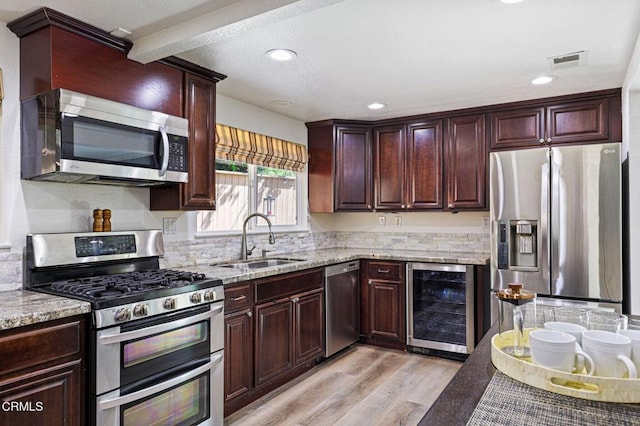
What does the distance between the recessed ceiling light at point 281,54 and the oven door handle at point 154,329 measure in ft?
5.17

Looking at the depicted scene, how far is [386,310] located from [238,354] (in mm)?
1748

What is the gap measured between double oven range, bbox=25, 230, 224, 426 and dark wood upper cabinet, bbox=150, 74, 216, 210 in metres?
0.30

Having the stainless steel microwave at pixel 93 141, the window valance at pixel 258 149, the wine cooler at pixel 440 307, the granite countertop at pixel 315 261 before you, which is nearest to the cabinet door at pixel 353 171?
the window valance at pixel 258 149

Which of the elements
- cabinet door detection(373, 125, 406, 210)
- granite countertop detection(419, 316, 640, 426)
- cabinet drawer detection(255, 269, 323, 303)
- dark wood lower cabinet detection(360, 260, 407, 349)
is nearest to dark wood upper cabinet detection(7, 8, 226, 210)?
cabinet drawer detection(255, 269, 323, 303)

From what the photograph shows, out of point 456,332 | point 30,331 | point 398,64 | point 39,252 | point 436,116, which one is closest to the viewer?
point 30,331

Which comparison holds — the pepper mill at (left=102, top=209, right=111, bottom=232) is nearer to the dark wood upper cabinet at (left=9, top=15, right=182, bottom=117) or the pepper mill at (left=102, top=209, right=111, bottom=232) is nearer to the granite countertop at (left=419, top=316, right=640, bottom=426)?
the dark wood upper cabinet at (left=9, top=15, right=182, bottom=117)

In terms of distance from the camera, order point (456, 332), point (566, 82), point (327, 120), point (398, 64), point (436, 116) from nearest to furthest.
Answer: point (398, 64) < point (566, 82) < point (456, 332) < point (436, 116) < point (327, 120)

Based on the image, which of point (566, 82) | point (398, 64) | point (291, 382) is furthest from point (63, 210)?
point (566, 82)

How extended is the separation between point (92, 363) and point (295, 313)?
1.63 meters

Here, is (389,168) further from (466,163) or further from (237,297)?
(237,297)

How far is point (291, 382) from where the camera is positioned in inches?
126

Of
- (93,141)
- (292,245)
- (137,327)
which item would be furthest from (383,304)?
(93,141)

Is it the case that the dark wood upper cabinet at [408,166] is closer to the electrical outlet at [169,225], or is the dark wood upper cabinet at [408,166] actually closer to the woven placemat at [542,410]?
the electrical outlet at [169,225]

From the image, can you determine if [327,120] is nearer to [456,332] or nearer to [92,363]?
[456,332]
